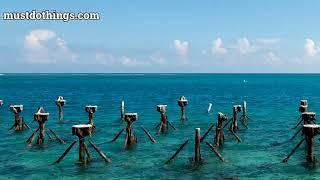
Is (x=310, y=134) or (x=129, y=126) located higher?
(x=310, y=134)

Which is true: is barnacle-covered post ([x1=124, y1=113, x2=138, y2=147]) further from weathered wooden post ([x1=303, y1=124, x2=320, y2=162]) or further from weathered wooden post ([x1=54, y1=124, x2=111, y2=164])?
weathered wooden post ([x1=303, y1=124, x2=320, y2=162])

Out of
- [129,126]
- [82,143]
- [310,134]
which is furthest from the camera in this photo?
[129,126]

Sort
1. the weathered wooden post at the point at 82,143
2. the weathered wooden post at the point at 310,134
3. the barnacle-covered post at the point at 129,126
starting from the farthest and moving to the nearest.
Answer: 1. the barnacle-covered post at the point at 129,126
2. the weathered wooden post at the point at 82,143
3. the weathered wooden post at the point at 310,134

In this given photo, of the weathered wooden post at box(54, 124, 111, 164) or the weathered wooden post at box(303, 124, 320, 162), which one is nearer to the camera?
the weathered wooden post at box(303, 124, 320, 162)

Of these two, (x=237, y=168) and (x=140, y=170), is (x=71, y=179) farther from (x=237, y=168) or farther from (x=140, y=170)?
(x=237, y=168)

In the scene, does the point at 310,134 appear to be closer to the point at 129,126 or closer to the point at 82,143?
the point at 129,126

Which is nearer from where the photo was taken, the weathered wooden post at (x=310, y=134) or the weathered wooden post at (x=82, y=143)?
the weathered wooden post at (x=310, y=134)

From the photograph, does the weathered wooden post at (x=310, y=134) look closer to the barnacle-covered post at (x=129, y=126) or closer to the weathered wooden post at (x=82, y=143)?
the barnacle-covered post at (x=129, y=126)

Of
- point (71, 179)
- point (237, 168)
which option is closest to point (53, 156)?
point (71, 179)

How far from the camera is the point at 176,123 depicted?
54.1 metres

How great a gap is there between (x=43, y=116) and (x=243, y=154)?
1587 centimetres

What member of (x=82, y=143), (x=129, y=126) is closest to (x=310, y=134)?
(x=129, y=126)

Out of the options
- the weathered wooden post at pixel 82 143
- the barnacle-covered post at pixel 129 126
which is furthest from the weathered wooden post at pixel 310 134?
the weathered wooden post at pixel 82 143

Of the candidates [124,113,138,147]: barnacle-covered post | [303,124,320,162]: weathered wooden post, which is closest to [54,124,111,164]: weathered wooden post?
[124,113,138,147]: barnacle-covered post
